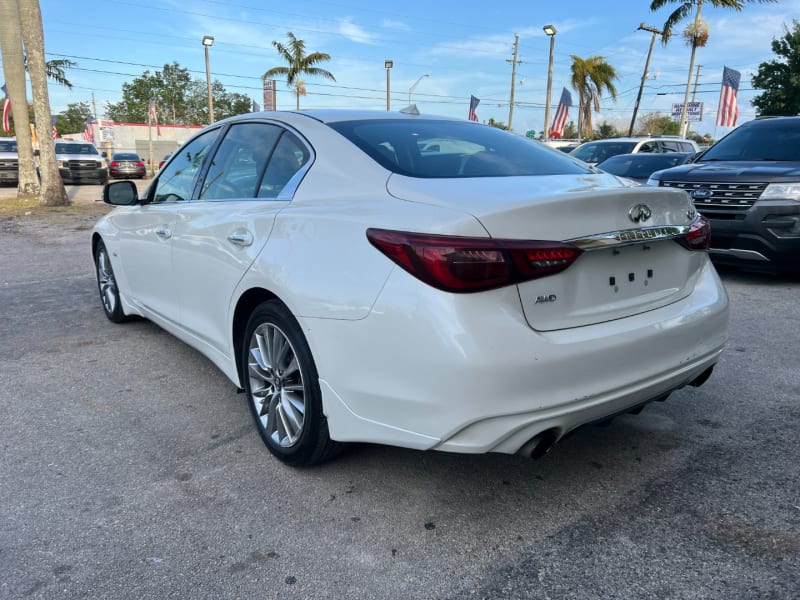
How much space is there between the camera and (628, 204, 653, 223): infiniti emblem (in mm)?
2381

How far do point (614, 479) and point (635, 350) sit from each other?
0.71 metres

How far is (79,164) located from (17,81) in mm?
9495

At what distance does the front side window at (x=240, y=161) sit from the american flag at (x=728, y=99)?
2331 centimetres

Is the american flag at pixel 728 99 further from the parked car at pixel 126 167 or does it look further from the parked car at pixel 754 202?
the parked car at pixel 126 167

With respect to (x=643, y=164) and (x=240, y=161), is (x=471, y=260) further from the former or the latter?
(x=643, y=164)

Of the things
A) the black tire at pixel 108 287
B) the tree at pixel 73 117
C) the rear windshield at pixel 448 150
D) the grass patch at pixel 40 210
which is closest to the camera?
the rear windshield at pixel 448 150

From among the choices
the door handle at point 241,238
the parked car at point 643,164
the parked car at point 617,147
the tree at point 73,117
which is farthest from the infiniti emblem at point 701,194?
the tree at point 73,117

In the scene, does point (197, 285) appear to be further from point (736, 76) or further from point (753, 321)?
point (736, 76)

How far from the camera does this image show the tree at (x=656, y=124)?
215ft

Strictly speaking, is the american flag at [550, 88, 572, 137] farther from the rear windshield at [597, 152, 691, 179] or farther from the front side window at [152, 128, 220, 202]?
the front side window at [152, 128, 220, 202]

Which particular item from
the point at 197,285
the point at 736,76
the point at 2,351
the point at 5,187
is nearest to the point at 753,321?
the point at 197,285

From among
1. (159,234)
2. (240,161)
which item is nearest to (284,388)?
(240,161)

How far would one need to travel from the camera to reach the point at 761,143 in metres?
7.49

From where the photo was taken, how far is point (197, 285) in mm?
3445
